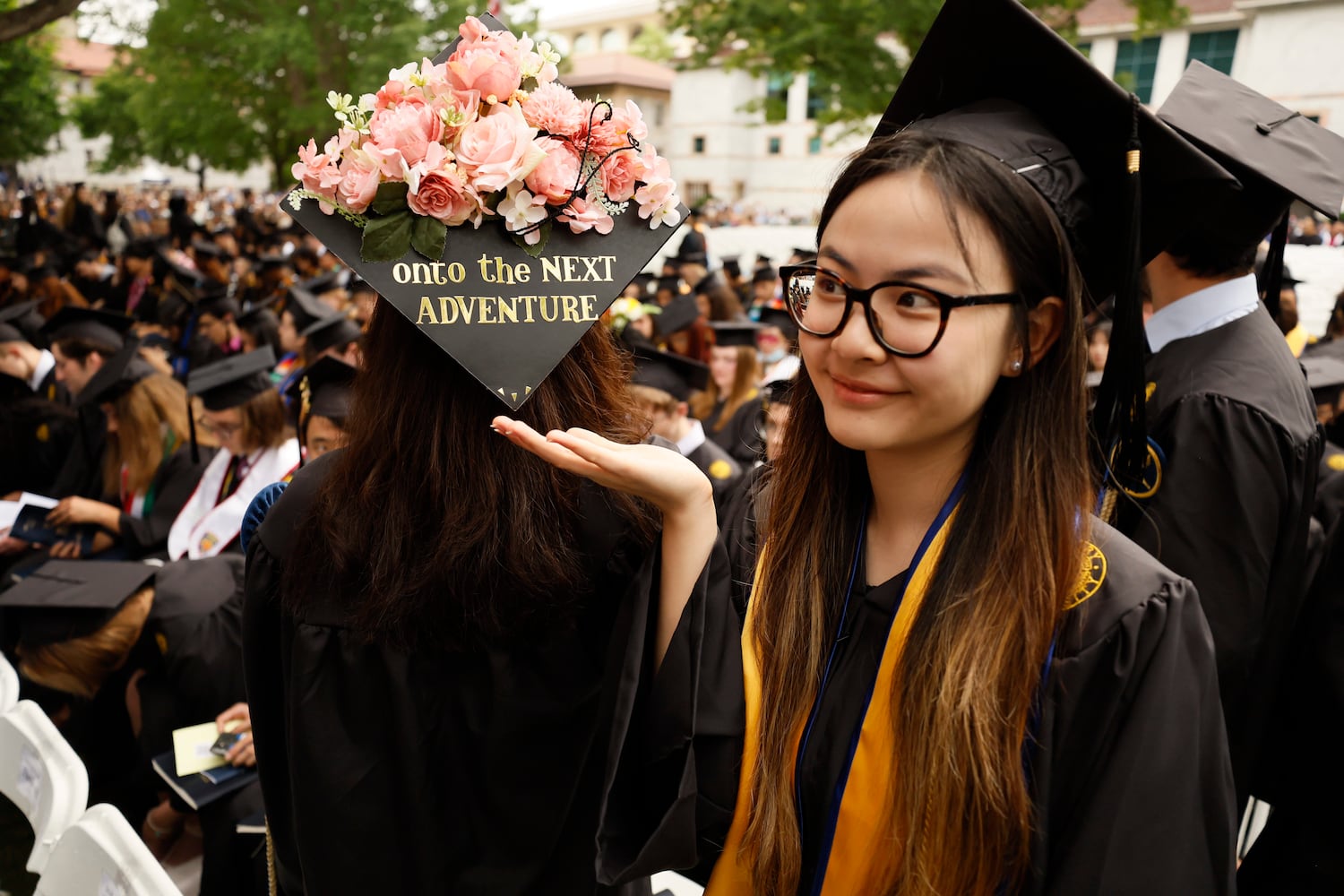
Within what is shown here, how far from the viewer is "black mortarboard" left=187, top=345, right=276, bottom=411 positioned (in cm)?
402

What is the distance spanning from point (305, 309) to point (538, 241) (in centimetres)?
558

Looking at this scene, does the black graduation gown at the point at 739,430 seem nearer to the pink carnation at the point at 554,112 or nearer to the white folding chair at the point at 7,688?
the white folding chair at the point at 7,688

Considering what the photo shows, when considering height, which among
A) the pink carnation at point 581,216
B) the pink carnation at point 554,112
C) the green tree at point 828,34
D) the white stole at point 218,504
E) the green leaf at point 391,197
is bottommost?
the white stole at point 218,504

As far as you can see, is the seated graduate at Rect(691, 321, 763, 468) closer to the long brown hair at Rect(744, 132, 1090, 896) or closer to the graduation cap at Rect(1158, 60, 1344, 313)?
the graduation cap at Rect(1158, 60, 1344, 313)

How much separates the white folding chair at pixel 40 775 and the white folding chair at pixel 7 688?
0.13 meters

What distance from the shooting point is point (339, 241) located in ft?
4.42

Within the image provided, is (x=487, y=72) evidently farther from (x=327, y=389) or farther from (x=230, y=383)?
(x=230, y=383)

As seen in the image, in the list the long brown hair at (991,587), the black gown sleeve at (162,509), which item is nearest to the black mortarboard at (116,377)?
the black gown sleeve at (162,509)

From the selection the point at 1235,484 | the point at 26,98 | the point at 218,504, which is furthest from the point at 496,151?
the point at 26,98

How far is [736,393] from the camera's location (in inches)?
233

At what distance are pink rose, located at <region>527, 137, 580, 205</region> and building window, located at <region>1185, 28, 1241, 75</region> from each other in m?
40.0

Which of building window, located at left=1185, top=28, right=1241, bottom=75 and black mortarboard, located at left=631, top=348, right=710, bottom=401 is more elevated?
building window, located at left=1185, top=28, right=1241, bottom=75

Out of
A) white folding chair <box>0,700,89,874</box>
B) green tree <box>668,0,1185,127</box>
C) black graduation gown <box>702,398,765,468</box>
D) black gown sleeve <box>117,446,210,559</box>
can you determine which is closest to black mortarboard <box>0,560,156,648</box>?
white folding chair <box>0,700,89,874</box>

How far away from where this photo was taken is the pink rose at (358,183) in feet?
4.30
